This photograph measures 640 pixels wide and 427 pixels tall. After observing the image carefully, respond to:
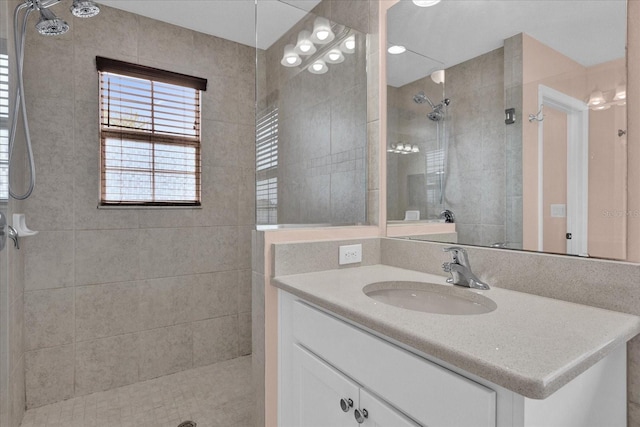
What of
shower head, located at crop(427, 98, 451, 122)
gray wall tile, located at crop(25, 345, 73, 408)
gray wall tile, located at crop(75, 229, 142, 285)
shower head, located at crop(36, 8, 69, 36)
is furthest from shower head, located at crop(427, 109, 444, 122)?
gray wall tile, located at crop(25, 345, 73, 408)

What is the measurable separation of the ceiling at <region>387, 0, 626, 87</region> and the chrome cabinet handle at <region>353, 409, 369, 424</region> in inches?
44.8

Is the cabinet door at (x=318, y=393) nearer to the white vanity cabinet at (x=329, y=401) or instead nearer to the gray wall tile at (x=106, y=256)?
the white vanity cabinet at (x=329, y=401)

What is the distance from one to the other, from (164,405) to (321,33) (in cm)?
230

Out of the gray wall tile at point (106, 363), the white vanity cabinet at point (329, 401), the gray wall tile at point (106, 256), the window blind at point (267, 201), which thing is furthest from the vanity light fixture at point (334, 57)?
the gray wall tile at point (106, 363)

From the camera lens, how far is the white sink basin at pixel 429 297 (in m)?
1.09

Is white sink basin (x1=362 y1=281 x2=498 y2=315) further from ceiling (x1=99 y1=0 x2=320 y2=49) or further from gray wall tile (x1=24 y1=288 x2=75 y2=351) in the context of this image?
gray wall tile (x1=24 y1=288 x2=75 y2=351)

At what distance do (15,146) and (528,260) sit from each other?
236 cm

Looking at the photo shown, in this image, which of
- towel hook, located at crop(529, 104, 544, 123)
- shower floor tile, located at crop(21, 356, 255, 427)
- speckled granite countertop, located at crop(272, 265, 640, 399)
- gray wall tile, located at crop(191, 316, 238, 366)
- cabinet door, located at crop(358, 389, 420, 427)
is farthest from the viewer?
gray wall tile, located at crop(191, 316, 238, 366)

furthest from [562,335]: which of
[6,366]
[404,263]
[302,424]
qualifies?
[6,366]

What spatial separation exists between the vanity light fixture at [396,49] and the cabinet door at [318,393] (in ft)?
4.52

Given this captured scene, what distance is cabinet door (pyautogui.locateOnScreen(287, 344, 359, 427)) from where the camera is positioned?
0.98 m

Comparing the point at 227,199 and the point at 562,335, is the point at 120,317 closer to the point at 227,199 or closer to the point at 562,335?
the point at 227,199

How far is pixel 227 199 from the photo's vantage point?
8.66 feet

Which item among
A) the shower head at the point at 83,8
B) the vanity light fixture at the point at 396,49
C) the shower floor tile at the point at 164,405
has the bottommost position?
the shower floor tile at the point at 164,405
